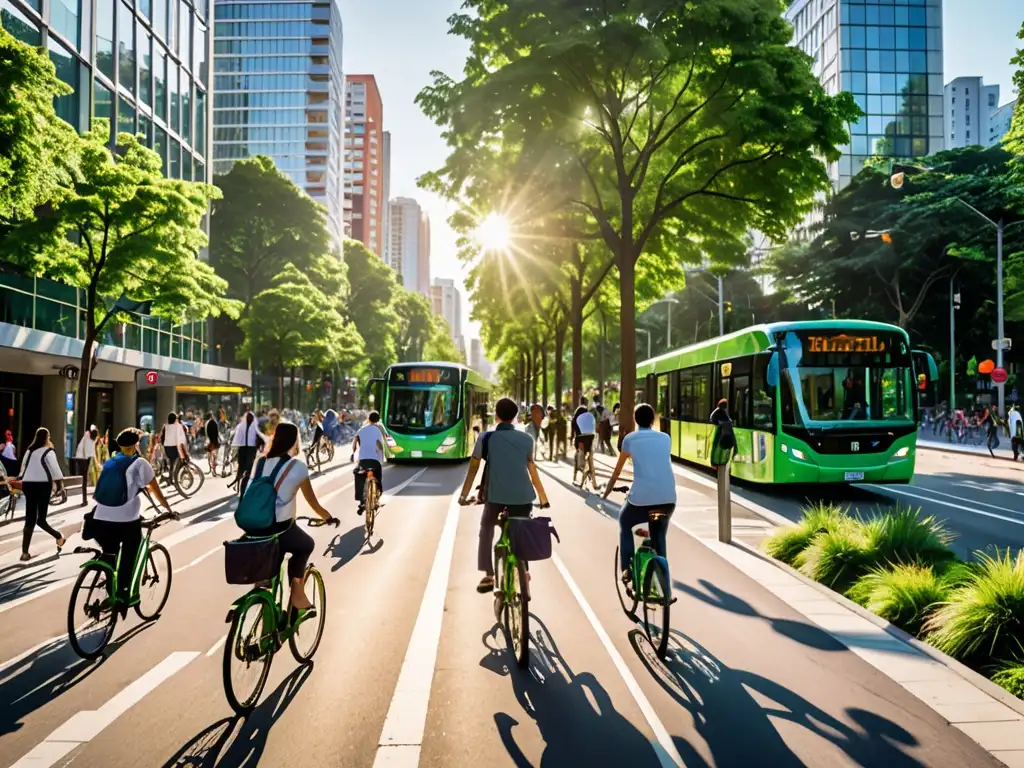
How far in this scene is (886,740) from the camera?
15.9ft

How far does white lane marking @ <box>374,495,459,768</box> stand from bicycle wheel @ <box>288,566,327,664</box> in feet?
2.31

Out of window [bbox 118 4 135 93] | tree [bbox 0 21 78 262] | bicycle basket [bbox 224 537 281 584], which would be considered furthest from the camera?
window [bbox 118 4 135 93]

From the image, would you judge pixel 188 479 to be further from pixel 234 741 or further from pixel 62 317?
pixel 234 741

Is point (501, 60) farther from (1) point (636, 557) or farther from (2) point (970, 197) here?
(2) point (970, 197)

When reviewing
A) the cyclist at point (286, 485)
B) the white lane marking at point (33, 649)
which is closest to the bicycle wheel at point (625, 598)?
the cyclist at point (286, 485)

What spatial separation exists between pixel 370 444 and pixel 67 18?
21421 mm

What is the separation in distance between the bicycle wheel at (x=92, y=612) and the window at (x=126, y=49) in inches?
1151

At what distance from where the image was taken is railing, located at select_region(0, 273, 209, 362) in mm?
23844

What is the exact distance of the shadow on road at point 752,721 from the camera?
4.57 m

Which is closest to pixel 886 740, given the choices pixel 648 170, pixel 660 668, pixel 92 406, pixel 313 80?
pixel 660 668

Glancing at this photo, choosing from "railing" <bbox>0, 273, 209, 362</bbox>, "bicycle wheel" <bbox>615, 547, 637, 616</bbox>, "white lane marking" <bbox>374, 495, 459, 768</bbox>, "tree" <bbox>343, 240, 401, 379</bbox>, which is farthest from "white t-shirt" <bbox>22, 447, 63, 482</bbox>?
"tree" <bbox>343, 240, 401, 379</bbox>

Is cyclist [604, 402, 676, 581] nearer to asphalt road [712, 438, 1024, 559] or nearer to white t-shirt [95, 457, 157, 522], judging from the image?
white t-shirt [95, 457, 157, 522]

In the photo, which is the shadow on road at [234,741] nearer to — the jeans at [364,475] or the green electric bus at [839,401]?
the jeans at [364,475]

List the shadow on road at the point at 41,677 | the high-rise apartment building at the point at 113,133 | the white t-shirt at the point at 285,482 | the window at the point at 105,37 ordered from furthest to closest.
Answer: the window at the point at 105,37
the high-rise apartment building at the point at 113,133
the white t-shirt at the point at 285,482
the shadow on road at the point at 41,677
